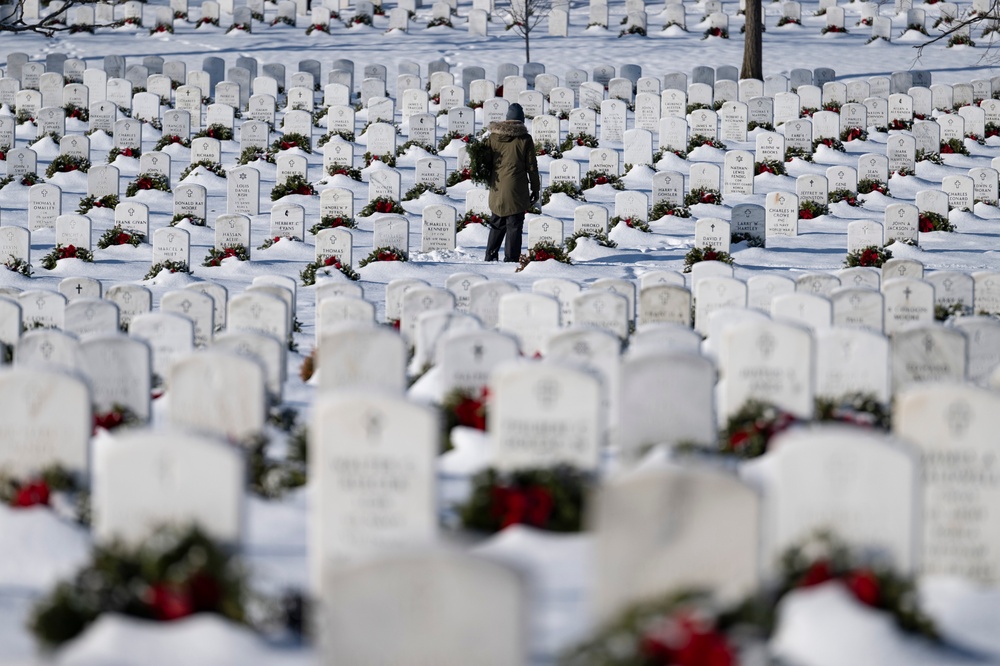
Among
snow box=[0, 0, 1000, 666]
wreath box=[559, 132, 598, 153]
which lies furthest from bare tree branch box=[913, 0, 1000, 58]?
wreath box=[559, 132, 598, 153]

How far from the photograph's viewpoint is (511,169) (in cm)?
1517

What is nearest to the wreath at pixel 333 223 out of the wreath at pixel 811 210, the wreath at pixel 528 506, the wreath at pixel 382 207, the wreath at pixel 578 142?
the wreath at pixel 382 207

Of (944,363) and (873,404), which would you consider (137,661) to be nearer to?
(873,404)

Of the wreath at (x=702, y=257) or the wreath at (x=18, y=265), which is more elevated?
the wreath at (x=702, y=257)

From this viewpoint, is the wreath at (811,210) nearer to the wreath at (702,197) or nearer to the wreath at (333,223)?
the wreath at (702,197)

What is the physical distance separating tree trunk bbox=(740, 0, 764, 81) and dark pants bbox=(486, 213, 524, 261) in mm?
11729

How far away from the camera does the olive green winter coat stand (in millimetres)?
15172

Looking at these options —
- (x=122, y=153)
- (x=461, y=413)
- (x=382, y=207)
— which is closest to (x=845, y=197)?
(x=382, y=207)

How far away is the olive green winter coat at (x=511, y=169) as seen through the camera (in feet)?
49.8

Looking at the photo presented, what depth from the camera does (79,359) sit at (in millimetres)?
8734

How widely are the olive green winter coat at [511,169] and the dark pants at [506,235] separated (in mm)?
276

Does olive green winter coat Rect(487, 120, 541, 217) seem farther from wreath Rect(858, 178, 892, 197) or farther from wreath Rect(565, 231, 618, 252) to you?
wreath Rect(858, 178, 892, 197)

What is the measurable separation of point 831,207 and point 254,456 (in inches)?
505

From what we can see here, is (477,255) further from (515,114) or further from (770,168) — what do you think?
(770,168)
